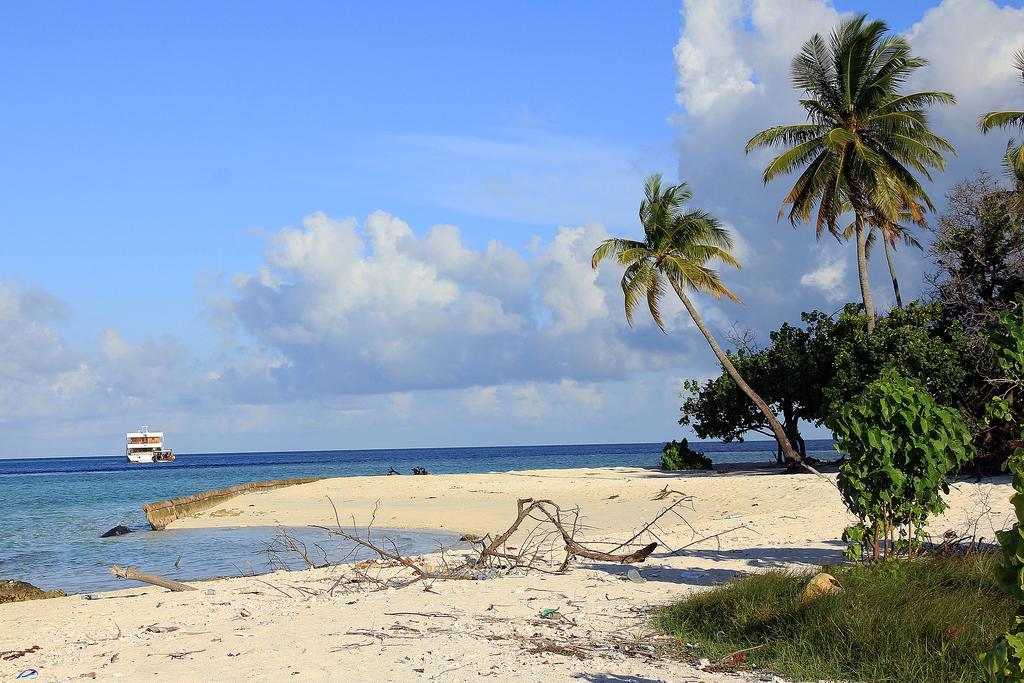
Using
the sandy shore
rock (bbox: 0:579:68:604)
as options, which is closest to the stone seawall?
the sandy shore

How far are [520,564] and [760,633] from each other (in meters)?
4.61

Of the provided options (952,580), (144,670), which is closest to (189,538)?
(144,670)

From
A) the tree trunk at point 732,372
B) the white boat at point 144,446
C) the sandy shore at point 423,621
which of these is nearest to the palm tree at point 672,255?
the tree trunk at point 732,372

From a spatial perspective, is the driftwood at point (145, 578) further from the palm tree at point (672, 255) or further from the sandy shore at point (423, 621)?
the palm tree at point (672, 255)

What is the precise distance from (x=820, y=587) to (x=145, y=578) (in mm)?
7842

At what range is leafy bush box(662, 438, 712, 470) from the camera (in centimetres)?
3556

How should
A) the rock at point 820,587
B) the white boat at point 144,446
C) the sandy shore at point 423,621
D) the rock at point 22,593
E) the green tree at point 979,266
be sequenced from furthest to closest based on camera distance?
the white boat at point 144,446 → the green tree at point 979,266 → the rock at point 22,593 → the rock at point 820,587 → the sandy shore at point 423,621

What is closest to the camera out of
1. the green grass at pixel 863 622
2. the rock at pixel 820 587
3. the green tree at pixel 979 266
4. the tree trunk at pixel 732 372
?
the green grass at pixel 863 622

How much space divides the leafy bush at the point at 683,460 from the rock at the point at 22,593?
87.6ft

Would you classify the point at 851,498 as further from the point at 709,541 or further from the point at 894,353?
the point at 894,353

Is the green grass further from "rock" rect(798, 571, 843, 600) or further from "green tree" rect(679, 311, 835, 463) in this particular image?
"green tree" rect(679, 311, 835, 463)

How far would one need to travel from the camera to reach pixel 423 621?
7809 millimetres

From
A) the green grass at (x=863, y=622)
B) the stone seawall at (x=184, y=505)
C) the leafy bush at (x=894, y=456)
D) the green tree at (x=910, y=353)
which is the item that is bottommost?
the stone seawall at (x=184, y=505)

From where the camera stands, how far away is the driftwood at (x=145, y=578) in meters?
10.1
